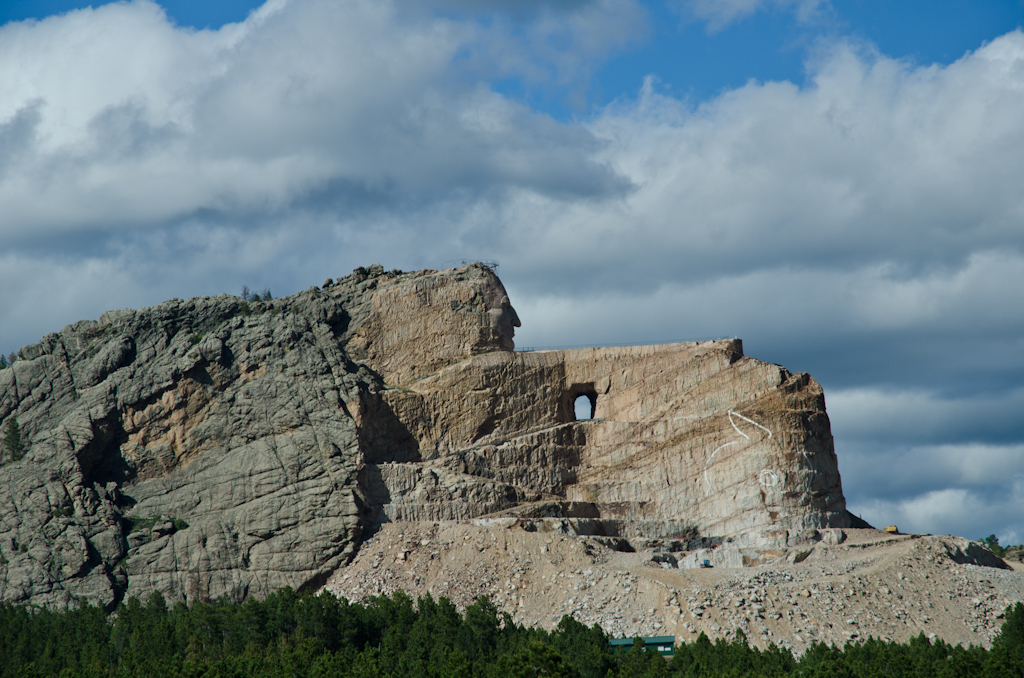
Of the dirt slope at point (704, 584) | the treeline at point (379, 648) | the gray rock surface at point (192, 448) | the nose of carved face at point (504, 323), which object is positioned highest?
the nose of carved face at point (504, 323)

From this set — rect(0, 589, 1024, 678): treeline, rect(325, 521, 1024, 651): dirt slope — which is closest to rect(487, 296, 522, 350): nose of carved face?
rect(325, 521, 1024, 651): dirt slope

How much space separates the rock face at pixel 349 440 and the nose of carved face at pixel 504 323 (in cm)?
19

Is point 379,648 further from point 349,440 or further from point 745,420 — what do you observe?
point 745,420

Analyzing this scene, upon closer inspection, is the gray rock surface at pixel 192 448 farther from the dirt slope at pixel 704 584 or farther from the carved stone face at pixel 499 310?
the dirt slope at pixel 704 584

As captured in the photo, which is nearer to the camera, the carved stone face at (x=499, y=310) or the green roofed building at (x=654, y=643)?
the green roofed building at (x=654, y=643)

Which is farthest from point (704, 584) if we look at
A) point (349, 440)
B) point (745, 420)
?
point (349, 440)

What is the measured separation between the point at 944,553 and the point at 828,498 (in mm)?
7641

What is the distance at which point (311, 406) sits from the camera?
3187 inches

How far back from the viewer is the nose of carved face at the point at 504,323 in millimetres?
85250

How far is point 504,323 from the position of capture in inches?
3383

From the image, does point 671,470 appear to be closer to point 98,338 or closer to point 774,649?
point 774,649

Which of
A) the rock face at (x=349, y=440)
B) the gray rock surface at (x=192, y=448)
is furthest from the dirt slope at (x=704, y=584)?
the gray rock surface at (x=192, y=448)

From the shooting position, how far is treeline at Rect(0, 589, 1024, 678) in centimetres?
5784

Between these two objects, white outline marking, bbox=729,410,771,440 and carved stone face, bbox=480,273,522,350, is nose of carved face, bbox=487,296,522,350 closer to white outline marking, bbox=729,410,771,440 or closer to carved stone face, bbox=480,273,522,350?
carved stone face, bbox=480,273,522,350
